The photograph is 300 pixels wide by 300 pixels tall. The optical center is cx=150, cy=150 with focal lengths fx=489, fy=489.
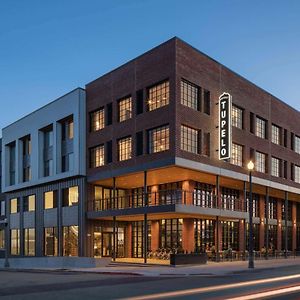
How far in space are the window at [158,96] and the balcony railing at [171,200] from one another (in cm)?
733

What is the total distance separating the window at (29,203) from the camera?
54969 millimetres

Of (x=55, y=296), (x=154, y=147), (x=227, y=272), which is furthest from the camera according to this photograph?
(x=154, y=147)

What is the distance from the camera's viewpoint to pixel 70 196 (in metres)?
48.0

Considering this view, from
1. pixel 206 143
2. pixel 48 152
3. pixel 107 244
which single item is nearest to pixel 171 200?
pixel 206 143

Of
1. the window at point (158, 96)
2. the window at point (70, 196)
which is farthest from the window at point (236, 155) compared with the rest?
the window at point (70, 196)

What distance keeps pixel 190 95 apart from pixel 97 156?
38.2 ft

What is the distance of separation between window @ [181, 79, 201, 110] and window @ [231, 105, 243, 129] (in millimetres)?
5510

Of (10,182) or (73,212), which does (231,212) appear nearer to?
(73,212)

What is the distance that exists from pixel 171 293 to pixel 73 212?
31.2 m

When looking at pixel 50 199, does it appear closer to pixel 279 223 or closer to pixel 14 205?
pixel 14 205

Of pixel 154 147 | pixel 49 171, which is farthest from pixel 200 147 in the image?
pixel 49 171

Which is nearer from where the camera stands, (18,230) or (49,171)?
(49,171)

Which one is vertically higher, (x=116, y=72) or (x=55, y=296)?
(x=116, y=72)

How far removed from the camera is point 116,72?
43344 mm
